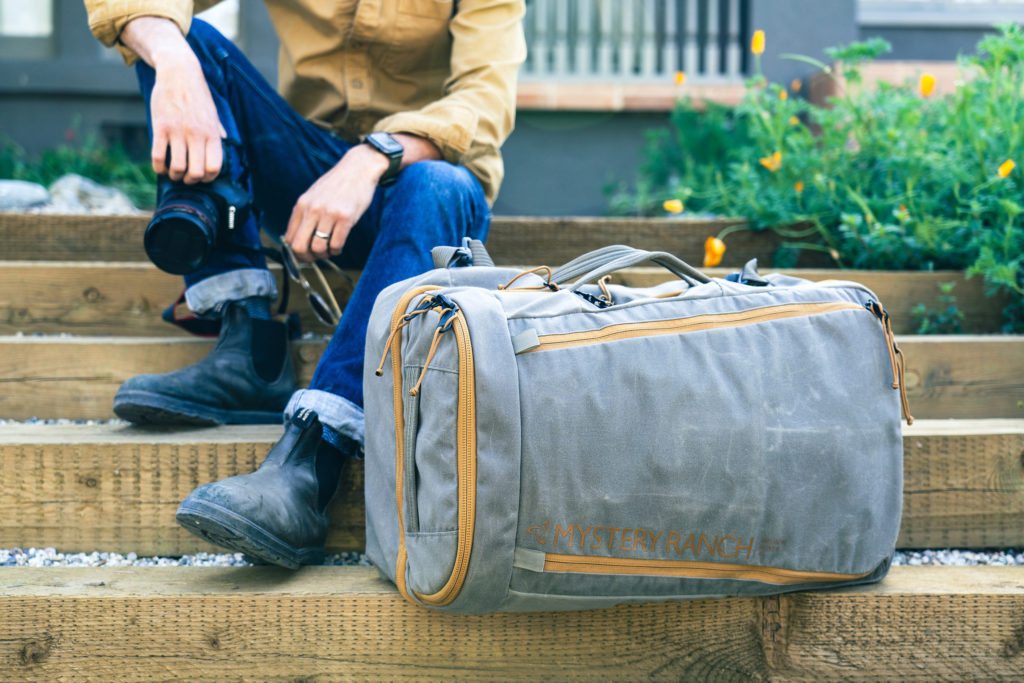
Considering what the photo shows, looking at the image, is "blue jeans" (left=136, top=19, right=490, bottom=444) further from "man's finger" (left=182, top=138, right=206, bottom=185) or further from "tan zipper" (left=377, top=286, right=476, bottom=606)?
"tan zipper" (left=377, top=286, right=476, bottom=606)

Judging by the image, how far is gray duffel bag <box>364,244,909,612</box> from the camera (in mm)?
793

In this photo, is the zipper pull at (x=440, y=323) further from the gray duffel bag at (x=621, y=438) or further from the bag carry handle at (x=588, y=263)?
the bag carry handle at (x=588, y=263)

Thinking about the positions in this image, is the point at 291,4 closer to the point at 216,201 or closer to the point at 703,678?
the point at 216,201

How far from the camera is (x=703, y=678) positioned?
942 mm

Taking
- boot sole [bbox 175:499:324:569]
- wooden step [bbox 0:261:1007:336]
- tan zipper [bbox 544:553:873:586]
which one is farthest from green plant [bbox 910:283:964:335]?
boot sole [bbox 175:499:324:569]

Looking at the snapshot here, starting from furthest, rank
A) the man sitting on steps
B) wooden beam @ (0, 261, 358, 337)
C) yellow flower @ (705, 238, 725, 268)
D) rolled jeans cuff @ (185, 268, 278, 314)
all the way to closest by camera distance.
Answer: yellow flower @ (705, 238, 725, 268) → wooden beam @ (0, 261, 358, 337) → rolled jeans cuff @ (185, 268, 278, 314) → the man sitting on steps

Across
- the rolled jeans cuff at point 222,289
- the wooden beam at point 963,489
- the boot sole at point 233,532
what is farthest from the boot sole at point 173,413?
the wooden beam at point 963,489

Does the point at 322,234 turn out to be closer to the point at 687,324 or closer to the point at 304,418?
the point at 304,418

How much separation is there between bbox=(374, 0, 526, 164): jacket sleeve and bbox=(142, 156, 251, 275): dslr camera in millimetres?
288

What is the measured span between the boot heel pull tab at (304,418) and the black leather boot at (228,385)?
0.83 ft

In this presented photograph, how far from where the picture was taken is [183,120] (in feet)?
3.66

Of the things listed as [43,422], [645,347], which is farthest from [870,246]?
[43,422]

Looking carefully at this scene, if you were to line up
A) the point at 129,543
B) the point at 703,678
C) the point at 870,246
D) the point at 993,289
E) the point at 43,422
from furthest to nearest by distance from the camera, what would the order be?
the point at 870,246 < the point at 993,289 < the point at 43,422 < the point at 129,543 < the point at 703,678

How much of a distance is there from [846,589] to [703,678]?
22 cm
